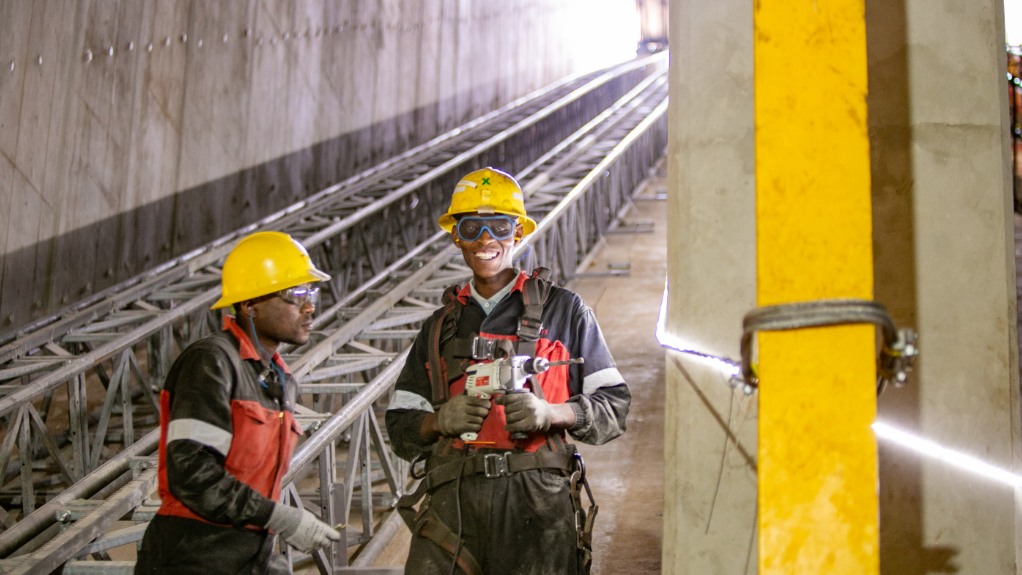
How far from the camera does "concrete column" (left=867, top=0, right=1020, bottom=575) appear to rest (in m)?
2.82

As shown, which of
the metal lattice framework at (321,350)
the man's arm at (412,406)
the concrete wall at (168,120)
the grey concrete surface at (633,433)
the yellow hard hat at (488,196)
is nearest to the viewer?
the man's arm at (412,406)

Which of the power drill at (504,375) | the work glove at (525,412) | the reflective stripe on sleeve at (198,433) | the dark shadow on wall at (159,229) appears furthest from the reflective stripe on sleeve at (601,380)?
the dark shadow on wall at (159,229)

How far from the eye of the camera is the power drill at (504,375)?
2656 millimetres

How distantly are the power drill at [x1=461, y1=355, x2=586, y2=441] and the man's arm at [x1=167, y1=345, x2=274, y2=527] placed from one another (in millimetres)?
778

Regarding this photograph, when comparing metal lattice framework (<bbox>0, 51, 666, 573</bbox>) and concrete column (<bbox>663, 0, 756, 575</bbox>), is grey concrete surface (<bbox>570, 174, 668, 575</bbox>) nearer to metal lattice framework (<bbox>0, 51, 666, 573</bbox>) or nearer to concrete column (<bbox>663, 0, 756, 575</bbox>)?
metal lattice framework (<bbox>0, 51, 666, 573</bbox>)

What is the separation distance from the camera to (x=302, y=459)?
14.8 feet

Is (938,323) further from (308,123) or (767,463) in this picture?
(308,123)

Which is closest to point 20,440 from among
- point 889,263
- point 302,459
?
point 302,459

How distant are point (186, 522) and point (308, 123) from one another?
963 cm

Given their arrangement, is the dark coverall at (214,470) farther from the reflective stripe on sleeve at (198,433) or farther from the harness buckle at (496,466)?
the harness buckle at (496,466)

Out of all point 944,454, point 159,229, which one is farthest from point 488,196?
point 159,229

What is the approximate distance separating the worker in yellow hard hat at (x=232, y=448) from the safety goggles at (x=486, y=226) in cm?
72

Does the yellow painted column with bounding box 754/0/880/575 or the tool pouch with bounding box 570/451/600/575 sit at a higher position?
the yellow painted column with bounding box 754/0/880/575

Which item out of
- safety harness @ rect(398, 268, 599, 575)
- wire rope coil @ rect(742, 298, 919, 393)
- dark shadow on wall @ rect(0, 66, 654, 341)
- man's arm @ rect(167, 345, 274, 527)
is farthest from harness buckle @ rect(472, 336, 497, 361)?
dark shadow on wall @ rect(0, 66, 654, 341)
